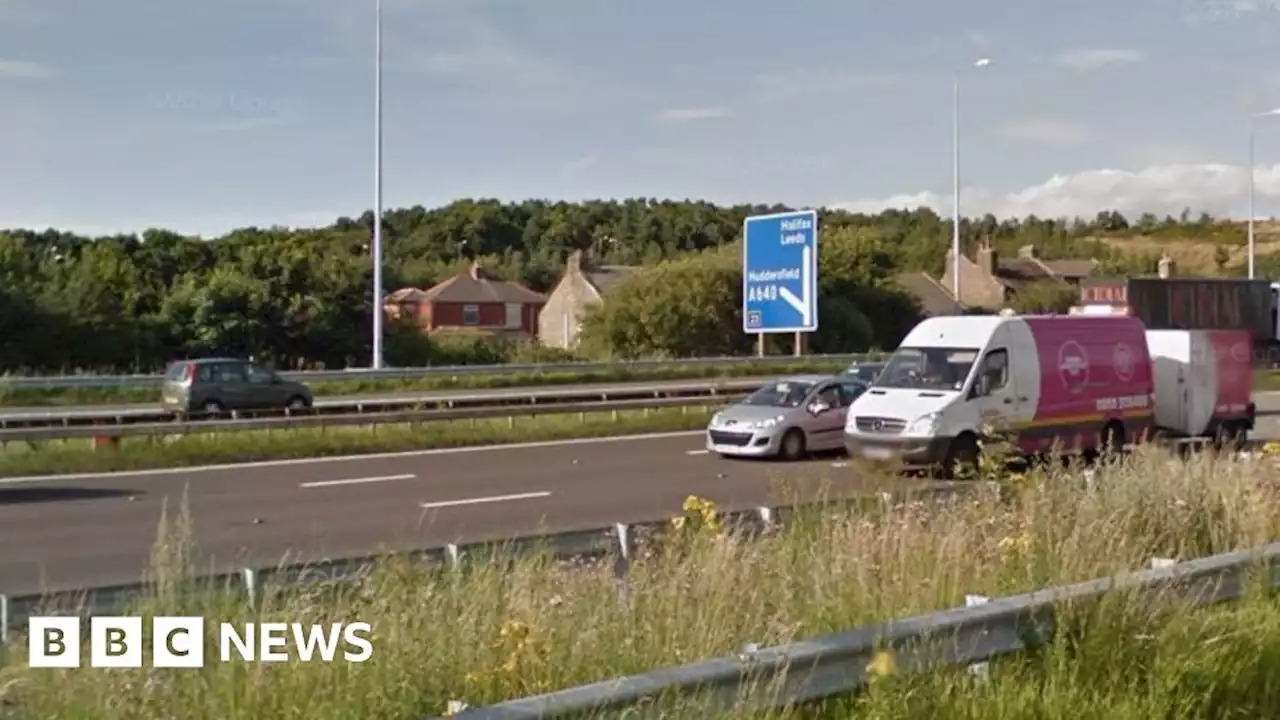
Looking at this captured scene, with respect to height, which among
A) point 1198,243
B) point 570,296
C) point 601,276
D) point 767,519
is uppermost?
point 1198,243

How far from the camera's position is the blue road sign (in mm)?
24672

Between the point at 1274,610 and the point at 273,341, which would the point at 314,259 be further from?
the point at 1274,610

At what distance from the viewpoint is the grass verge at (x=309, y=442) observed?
21266mm

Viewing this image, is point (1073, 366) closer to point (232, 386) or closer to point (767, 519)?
→ point (767, 519)

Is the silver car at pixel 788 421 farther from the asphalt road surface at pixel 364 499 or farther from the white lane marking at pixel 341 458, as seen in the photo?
the white lane marking at pixel 341 458

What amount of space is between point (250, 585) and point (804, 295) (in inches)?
766

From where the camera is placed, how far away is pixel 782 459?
73.3 ft

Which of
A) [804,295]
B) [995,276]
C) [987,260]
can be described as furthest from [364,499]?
[995,276]

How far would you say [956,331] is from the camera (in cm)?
2033

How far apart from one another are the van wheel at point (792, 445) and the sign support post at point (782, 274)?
2457 millimetres

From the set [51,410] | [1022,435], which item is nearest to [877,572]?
[1022,435]

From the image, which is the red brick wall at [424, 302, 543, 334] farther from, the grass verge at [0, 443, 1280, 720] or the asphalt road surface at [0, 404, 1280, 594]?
the grass verge at [0, 443, 1280, 720]

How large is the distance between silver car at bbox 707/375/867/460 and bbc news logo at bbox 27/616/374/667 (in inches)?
685

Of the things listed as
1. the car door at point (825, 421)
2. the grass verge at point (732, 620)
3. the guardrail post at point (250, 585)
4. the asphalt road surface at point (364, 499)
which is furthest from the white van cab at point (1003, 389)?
the guardrail post at point (250, 585)
